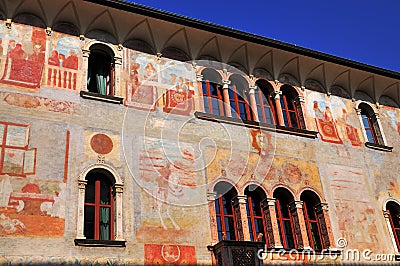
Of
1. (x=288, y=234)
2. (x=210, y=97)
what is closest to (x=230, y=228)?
(x=288, y=234)

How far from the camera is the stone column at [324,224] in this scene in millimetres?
10727

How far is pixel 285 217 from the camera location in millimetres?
10812

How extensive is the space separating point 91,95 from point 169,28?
2.85 m

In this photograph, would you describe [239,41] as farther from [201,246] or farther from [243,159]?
[201,246]

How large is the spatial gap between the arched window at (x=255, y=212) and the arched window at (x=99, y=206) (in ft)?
10.2

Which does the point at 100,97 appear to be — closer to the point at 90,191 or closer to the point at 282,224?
the point at 90,191

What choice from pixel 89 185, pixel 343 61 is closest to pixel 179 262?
pixel 89 185

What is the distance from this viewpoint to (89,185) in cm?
909

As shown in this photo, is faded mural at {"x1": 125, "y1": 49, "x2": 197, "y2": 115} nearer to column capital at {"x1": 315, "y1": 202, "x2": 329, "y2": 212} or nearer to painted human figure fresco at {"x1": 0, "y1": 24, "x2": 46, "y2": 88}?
painted human figure fresco at {"x1": 0, "y1": 24, "x2": 46, "y2": 88}

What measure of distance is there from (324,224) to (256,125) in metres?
2.85

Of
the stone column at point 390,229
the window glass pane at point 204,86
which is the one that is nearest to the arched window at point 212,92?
the window glass pane at point 204,86

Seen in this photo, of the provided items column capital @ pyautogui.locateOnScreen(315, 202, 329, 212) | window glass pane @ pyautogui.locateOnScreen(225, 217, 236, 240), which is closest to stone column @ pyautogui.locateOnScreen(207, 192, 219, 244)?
window glass pane @ pyautogui.locateOnScreen(225, 217, 236, 240)

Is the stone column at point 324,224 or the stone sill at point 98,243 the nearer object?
the stone sill at point 98,243

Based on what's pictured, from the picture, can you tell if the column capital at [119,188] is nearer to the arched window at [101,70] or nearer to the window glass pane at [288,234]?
the arched window at [101,70]
